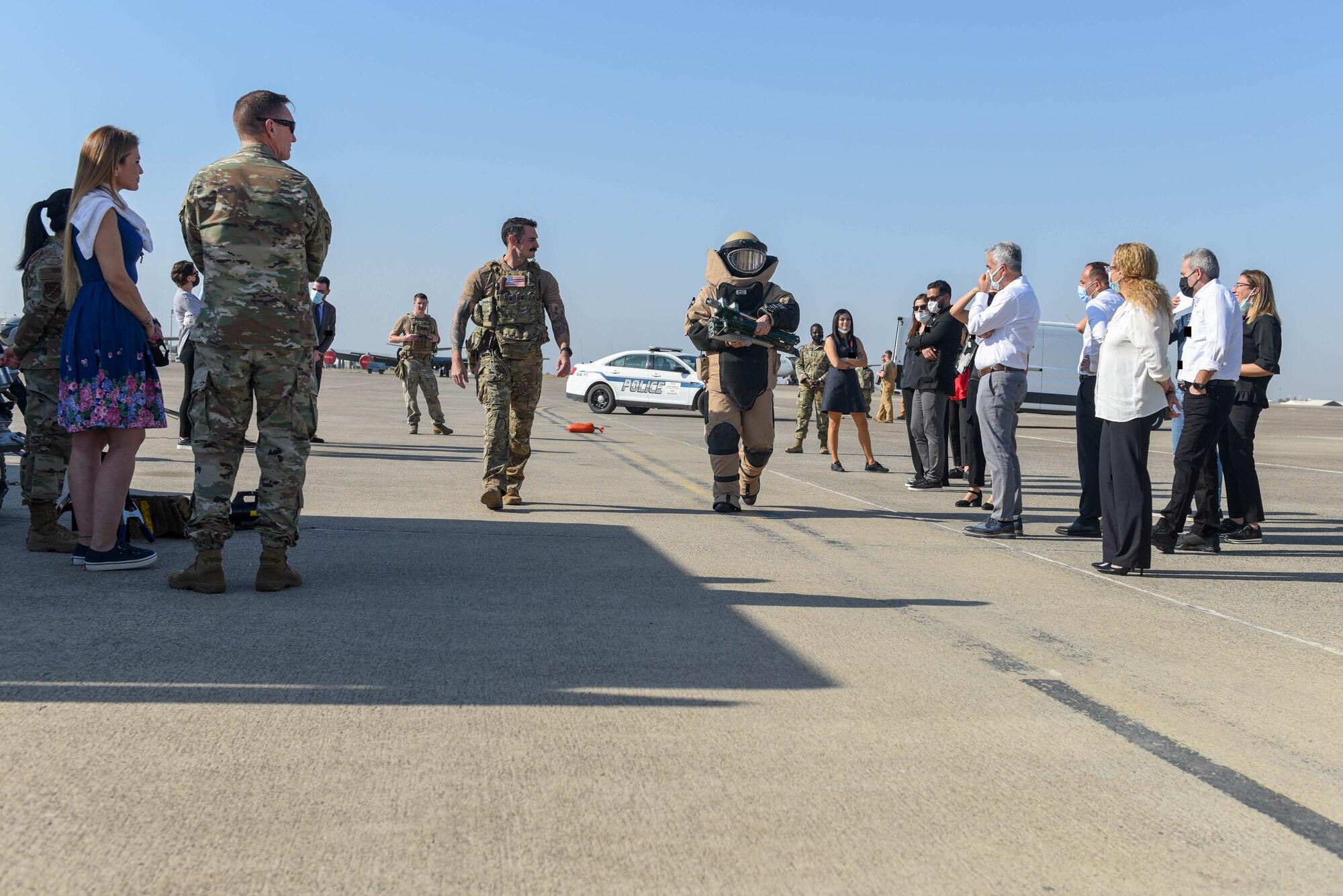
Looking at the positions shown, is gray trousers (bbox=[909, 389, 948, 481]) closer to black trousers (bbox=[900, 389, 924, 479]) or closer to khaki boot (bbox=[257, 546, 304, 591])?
black trousers (bbox=[900, 389, 924, 479])

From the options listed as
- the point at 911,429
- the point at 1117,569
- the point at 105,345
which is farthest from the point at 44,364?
the point at 911,429

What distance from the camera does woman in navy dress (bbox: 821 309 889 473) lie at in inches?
518

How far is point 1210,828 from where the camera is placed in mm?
3008

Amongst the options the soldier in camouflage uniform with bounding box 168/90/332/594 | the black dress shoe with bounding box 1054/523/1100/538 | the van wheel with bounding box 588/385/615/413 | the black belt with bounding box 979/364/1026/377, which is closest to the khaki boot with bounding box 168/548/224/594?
the soldier in camouflage uniform with bounding box 168/90/332/594

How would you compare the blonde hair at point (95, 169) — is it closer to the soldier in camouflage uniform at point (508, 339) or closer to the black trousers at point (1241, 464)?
the soldier in camouflage uniform at point (508, 339)

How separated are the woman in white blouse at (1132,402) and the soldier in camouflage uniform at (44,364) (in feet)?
18.7

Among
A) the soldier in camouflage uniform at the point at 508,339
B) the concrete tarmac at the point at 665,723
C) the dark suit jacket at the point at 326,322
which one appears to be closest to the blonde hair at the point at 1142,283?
the concrete tarmac at the point at 665,723

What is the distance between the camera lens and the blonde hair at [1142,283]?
22.5 ft

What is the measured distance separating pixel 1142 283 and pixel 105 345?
5.64m

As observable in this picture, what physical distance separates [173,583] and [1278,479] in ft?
43.1

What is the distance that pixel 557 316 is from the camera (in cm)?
916

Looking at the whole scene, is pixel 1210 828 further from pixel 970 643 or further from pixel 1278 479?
pixel 1278 479

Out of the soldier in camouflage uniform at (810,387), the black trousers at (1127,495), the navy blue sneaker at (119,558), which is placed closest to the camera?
the navy blue sneaker at (119,558)

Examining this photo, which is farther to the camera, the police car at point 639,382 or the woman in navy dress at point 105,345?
the police car at point 639,382
